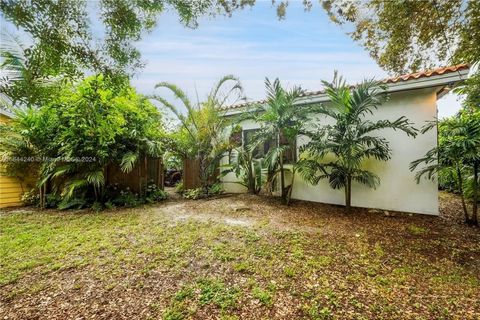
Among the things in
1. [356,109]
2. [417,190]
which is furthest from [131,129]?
[417,190]

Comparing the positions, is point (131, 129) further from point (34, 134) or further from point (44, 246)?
point (44, 246)

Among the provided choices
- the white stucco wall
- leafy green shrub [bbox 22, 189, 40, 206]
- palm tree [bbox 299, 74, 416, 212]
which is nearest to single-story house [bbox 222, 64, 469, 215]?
the white stucco wall

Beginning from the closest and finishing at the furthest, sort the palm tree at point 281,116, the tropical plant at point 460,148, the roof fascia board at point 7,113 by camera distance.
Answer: the tropical plant at point 460,148 < the palm tree at point 281,116 < the roof fascia board at point 7,113

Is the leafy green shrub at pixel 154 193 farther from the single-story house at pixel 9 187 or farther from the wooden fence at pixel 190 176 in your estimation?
the single-story house at pixel 9 187

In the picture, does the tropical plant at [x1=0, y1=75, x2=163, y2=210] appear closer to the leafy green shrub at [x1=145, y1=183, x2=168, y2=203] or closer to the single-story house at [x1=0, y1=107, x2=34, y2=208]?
the single-story house at [x1=0, y1=107, x2=34, y2=208]

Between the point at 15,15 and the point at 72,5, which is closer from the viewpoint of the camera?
the point at 15,15

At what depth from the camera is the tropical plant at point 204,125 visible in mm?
6586

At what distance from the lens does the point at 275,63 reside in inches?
260

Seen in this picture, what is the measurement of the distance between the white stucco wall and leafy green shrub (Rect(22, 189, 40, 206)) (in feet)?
28.5

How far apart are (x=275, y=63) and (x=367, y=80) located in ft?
8.99

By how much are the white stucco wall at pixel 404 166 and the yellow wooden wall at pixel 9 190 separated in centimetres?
922

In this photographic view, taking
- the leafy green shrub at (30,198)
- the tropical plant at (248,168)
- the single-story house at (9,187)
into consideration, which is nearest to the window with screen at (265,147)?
the tropical plant at (248,168)

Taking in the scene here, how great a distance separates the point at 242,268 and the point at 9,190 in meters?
7.49

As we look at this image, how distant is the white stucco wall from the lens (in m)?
4.85
